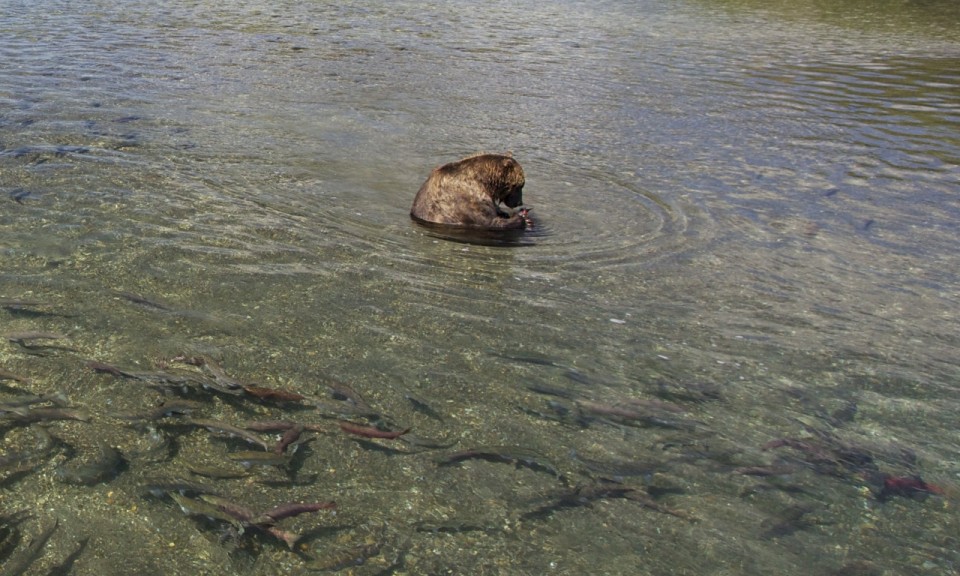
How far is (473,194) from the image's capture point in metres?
9.10

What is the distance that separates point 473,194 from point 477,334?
9.47ft

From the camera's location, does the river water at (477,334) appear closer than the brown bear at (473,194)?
Yes

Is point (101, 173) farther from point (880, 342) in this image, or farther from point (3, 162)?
point (880, 342)

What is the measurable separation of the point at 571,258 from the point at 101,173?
5.11 meters

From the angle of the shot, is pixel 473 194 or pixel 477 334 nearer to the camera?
pixel 477 334

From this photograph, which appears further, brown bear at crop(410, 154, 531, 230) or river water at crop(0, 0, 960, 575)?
brown bear at crop(410, 154, 531, 230)

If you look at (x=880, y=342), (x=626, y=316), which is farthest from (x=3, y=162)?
(x=880, y=342)

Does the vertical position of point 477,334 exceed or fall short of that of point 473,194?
it falls short

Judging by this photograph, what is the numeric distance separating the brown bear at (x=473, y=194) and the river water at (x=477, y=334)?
1.15 ft

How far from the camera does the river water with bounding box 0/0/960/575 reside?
14.7ft

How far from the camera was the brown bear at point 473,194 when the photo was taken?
9023mm

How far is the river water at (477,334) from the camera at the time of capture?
14.7 ft

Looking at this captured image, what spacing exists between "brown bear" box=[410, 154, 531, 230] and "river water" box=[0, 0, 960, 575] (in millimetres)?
350

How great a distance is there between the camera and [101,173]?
A: 9.52 meters
